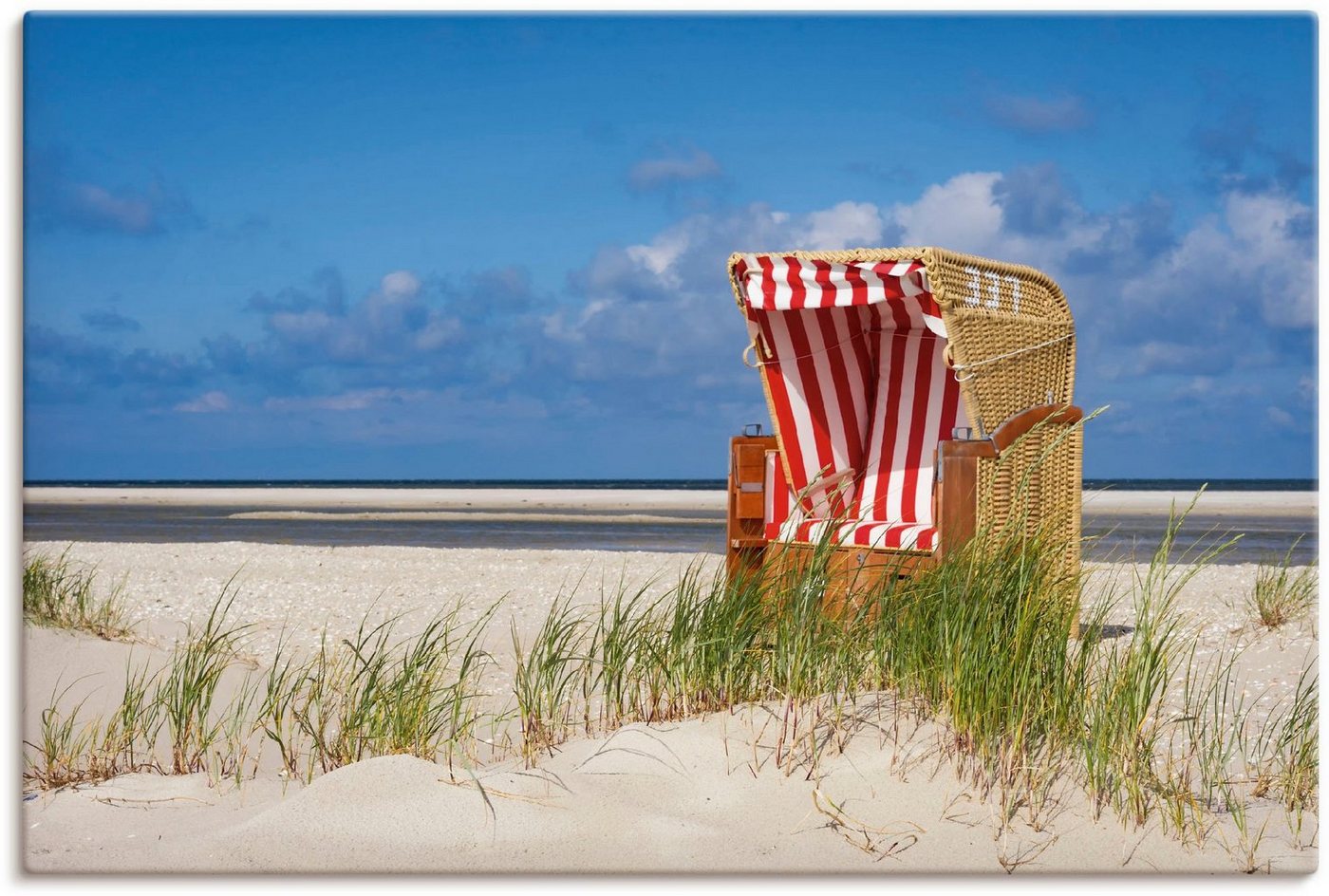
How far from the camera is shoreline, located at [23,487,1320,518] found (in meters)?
18.8

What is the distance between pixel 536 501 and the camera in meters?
25.0

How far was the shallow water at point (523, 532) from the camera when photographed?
13.0 meters

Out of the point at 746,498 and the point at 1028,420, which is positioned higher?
the point at 1028,420

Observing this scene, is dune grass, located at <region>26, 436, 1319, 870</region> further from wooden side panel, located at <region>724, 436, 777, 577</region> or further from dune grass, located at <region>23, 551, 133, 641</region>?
dune grass, located at <region>23, 551, 133, 641</region>

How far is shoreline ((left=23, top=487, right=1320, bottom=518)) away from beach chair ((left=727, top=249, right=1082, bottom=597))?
1221 centimetres

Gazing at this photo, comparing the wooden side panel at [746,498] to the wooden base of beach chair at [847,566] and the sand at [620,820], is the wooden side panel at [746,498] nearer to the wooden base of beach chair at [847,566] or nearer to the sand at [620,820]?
the wooden base of beach chair at [847,566]

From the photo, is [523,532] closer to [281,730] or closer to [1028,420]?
[1028,420]

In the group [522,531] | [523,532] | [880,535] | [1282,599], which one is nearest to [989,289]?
[880,535]

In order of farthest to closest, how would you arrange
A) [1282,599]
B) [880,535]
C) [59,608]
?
[1282,599] < [59,608] < [880,535]

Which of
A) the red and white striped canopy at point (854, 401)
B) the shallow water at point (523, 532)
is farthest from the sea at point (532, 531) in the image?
the red and white striped canopy at point (854, 401)

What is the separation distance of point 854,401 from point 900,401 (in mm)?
208

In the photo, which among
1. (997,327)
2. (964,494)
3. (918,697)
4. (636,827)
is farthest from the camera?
(997,327)

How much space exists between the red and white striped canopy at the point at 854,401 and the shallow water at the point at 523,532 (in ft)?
19.7

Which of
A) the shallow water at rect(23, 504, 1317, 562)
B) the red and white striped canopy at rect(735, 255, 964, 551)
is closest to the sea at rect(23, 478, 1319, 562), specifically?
the shallow water at rect(23, 504, 1317, 562)
